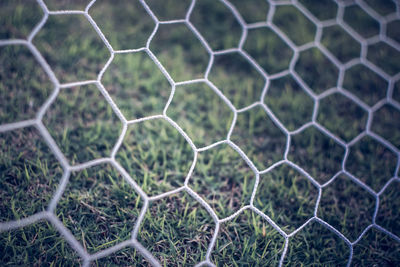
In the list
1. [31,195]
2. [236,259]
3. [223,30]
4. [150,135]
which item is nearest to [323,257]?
[236,259]

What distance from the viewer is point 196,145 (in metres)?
1.02

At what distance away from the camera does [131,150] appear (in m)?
0.97

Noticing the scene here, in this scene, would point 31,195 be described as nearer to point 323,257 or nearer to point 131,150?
point 131,150

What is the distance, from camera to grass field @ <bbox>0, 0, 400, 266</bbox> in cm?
81

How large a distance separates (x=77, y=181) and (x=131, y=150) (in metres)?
0.17

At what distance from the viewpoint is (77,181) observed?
2.87 feet

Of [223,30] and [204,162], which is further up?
[223,30]

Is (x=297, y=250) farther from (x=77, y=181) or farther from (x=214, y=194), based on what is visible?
(x=77, y=181)

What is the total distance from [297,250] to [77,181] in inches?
22.3

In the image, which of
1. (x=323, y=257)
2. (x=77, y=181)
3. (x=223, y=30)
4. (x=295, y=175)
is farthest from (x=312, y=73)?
(x=77, y=181)

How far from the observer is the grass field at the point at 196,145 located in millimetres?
809

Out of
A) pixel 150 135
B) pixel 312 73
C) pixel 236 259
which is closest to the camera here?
pixel 236 259

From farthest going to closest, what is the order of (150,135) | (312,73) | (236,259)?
(312,73), (150,135), (236,259)

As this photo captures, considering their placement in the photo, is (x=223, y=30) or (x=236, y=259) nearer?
(x=236, y=259)
